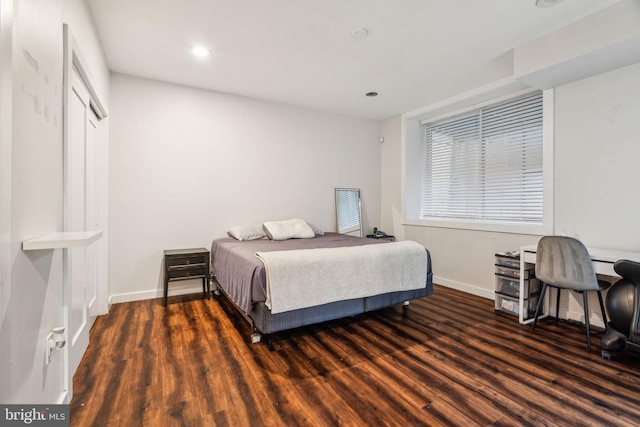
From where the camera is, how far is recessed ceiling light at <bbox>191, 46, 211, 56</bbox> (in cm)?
288

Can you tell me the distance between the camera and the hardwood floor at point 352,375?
1.61 m

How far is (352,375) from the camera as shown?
78.6 inches

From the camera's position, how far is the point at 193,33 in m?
2.62

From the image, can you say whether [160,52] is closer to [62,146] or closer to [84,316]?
[62,146]

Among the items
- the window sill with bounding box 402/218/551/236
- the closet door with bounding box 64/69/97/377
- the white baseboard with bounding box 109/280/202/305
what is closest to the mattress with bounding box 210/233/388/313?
the white baseboard with bounding box 109/280/202/305

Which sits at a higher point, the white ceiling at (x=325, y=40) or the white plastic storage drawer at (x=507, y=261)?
the white ceiling at (x=325, y=40)

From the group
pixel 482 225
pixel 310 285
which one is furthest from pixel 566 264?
pixel 310 285

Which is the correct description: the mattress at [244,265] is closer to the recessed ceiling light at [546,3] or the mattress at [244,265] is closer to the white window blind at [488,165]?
the white window blind at [488,165]

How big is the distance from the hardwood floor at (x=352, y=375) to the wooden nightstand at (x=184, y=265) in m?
0.51

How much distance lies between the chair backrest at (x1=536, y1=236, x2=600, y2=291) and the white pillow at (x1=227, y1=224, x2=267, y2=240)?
3.08m

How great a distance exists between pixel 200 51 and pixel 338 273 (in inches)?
101

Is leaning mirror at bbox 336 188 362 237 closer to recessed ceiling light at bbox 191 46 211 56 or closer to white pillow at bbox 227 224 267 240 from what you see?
white pillow at bbox 227 224 267 240

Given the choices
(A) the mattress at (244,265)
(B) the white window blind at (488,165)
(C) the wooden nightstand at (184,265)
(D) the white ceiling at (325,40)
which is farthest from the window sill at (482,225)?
(C) the wooden nightstand at (184,265)

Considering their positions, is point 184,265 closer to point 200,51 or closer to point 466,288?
point 200,51
